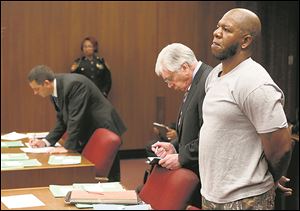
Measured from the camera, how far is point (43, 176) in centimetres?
379

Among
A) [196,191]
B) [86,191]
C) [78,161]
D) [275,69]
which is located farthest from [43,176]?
[275,69]

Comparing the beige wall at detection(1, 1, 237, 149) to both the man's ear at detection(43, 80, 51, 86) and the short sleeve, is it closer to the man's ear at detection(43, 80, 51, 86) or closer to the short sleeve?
the man's ear at detection(43, 80, 51, 86)

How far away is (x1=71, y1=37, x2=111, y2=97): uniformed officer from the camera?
7500 mm

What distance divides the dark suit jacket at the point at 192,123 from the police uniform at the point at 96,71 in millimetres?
4517

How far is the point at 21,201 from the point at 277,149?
4.17 feet

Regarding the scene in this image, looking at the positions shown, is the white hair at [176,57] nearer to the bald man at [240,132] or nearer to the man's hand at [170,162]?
the man's hand at [170,162]

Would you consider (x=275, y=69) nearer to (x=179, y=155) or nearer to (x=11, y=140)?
(x=11, y=140)

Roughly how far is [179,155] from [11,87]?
4.89 m

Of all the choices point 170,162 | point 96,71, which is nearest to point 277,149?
point 170,162

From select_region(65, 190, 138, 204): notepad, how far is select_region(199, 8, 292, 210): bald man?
1.42 feet

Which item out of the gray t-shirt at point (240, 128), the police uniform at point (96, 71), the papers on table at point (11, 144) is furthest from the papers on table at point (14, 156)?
the police uniform at point (96, 71)

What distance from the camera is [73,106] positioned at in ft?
14.9

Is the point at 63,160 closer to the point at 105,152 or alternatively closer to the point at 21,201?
the point at 105,152

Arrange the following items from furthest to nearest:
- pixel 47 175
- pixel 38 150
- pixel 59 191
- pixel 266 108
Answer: pixel 38 150 → pixel 47 175 → pixel 59 191 → pixel 266 108
